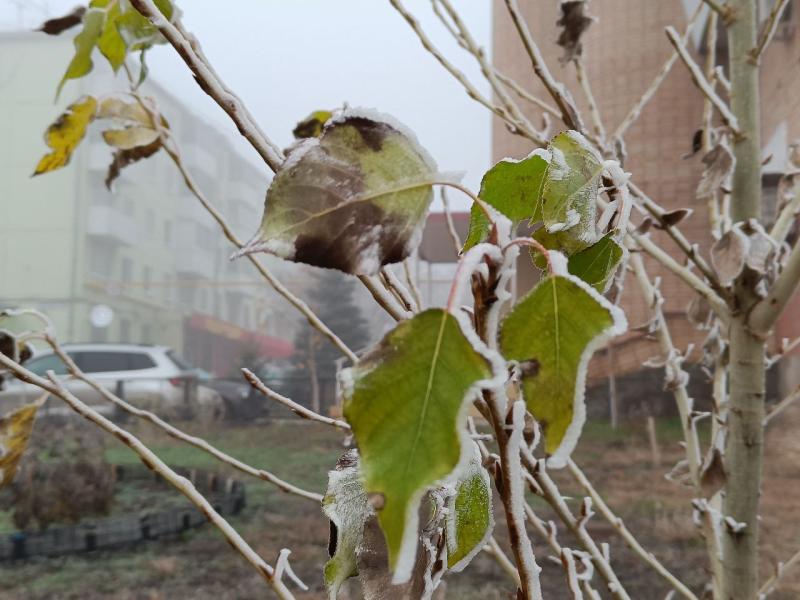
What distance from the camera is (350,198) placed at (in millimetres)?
122

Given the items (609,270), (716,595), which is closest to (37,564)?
(716,595)

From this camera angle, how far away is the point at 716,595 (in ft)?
1.59

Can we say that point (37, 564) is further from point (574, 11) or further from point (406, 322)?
point (406, 322)

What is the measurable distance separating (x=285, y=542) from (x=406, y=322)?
2.37 metres

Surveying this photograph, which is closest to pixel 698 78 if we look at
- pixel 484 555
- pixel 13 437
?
pixel 13 437

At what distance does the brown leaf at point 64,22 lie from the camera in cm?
30

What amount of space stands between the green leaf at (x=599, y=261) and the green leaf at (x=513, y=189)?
0.5 inches

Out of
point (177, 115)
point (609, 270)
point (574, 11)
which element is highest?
point (177, 115)

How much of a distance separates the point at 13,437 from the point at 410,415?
31 cm

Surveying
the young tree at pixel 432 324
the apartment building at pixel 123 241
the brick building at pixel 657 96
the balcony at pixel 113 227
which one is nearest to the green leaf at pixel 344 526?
the young tree at pixel 432 324

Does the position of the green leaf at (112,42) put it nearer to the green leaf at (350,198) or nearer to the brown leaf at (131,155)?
the brown leaf at (131,155)

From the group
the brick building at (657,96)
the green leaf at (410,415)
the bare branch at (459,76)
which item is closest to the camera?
the green leaf at (410,415)

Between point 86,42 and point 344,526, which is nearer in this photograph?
point 344,526

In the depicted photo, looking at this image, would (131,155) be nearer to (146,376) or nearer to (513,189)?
(513,189)
